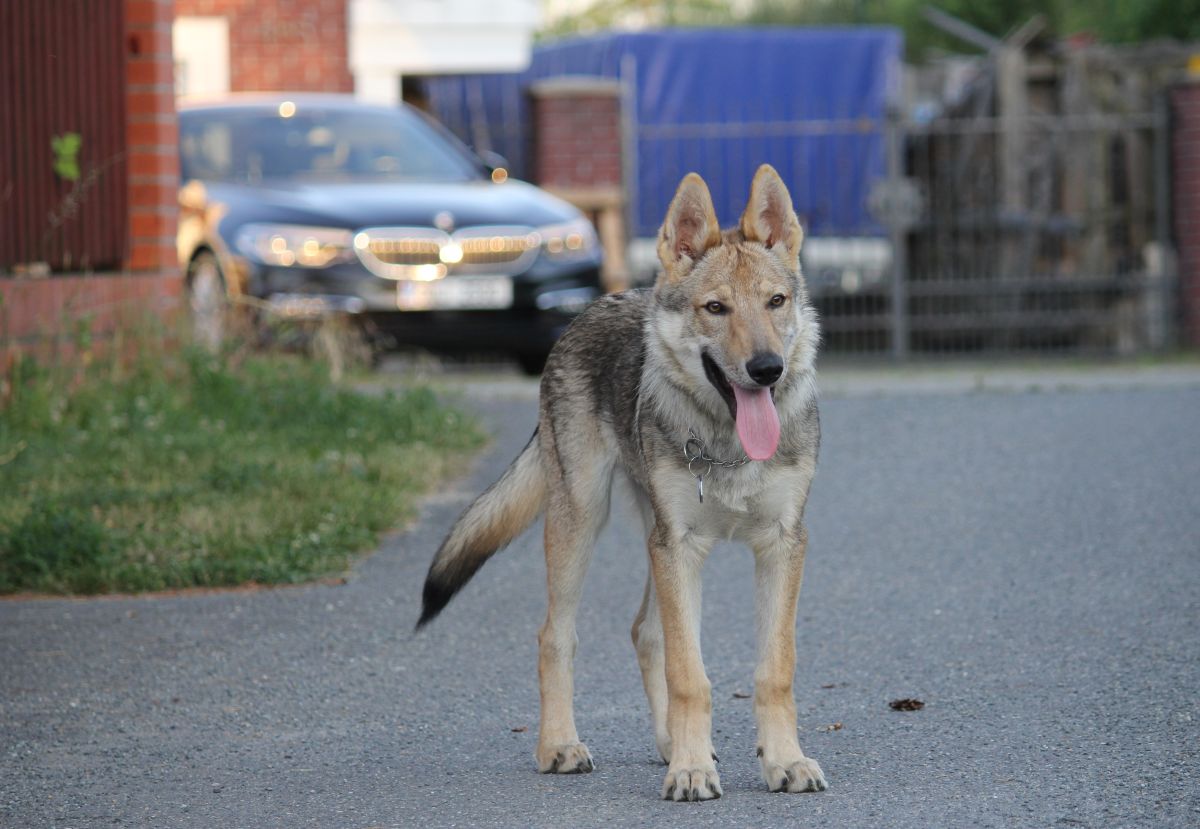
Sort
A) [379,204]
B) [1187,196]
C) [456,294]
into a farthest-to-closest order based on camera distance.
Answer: [1187,196] < [379,204] < [456,294]

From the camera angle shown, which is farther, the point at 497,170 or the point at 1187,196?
the point at 1187,196

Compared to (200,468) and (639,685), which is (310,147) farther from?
(639,685)

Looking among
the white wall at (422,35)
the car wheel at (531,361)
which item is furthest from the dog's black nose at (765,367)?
the white wall at (422,35)

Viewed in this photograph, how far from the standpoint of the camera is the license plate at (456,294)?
1173 centimetres

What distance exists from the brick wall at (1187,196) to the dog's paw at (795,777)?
1238cm

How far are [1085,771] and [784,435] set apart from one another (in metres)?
1.14

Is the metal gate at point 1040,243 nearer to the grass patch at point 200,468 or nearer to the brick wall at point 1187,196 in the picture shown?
the brick wall at point 1187,196

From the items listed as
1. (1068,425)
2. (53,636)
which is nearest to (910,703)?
(53,636)

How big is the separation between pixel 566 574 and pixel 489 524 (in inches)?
15.4

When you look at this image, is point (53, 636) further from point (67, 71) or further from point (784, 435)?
point (67, 71)

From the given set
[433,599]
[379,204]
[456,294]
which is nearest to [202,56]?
[379,204]

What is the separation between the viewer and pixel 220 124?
43.4 feet

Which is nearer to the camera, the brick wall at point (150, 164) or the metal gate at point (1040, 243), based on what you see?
the brick wall at point (150, 164)

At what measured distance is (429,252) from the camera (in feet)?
38.6
